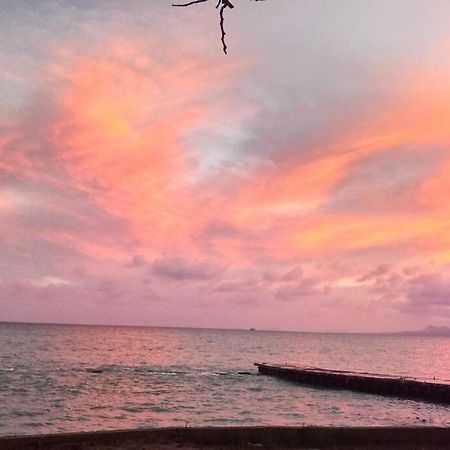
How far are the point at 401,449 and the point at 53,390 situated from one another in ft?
118

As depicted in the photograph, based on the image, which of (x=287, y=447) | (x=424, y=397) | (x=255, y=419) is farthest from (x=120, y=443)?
(x=424, y=397)

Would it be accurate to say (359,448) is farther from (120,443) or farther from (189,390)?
(189,390)

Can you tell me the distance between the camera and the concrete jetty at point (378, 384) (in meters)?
51.6

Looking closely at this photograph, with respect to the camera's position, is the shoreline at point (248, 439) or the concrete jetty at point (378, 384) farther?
the concrete jetty at point (378, 384)

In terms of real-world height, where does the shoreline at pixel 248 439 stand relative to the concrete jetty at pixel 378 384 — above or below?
above

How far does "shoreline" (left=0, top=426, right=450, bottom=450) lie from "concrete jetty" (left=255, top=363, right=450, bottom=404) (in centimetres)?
3542

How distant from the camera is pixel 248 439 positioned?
17.8m

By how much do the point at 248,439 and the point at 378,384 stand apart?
43.0 meters

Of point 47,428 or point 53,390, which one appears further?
point 53,390

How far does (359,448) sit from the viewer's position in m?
17.4

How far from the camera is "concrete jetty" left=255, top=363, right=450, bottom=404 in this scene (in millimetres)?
51562

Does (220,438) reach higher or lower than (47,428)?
higher

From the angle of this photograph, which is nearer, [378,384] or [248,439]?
[248,439]

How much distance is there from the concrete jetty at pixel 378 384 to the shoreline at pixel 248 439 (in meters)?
35.4
